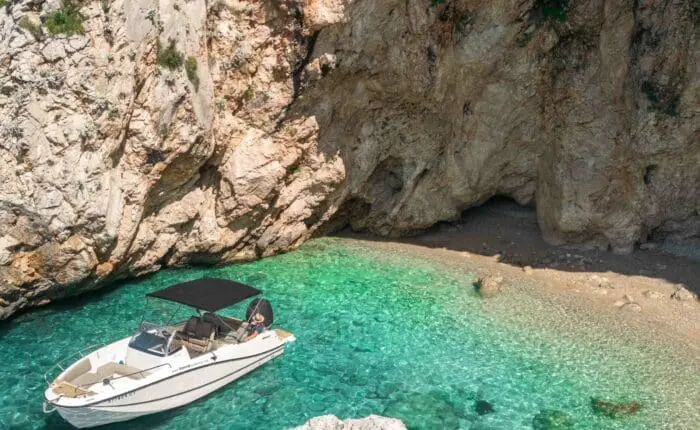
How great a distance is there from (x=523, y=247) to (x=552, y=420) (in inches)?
400

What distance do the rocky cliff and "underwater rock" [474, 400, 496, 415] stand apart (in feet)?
33.4

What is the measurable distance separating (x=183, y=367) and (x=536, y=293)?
1161cm

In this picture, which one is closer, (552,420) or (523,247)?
(552,420)

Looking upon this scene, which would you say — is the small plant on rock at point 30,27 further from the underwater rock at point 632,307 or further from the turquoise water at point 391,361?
the underwater rock at point 632,307

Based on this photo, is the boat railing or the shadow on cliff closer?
the boat railing

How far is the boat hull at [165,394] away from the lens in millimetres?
12406

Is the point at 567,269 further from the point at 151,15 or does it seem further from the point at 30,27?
the point at 30,27

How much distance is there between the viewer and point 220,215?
20516 mm

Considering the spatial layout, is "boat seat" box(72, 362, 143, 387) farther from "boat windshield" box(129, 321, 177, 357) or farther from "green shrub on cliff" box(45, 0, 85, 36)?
"green shrub on cliff" box(45, 0, 85, 36)

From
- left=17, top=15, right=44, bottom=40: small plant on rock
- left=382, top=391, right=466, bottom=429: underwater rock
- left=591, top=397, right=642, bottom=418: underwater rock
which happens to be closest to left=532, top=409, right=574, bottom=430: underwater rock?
left=591, top=397, right=642, bottom=418: underwater rock

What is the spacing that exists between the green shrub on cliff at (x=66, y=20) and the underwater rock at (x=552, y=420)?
1458 centimetres

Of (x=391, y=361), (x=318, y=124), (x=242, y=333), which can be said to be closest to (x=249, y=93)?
(x=318, y=124)

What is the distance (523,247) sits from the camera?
75.5 feet

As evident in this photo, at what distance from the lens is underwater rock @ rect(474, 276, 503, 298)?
1942 cm
